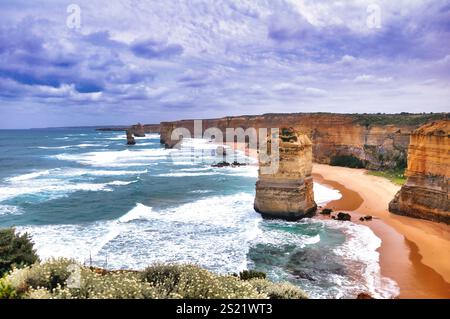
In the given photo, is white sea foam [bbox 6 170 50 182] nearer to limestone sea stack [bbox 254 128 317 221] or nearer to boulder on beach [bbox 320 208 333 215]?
limestone sea stack [bbox 254 128 317 221]

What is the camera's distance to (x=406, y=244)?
17734 mm

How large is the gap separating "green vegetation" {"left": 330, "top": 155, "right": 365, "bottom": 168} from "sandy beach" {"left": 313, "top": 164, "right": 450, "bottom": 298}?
14.1 metres

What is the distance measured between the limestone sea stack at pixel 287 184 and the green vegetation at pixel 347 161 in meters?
25.8

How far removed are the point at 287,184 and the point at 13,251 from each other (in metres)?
14.6

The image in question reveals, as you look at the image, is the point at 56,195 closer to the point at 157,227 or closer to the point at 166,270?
the point at 157,227

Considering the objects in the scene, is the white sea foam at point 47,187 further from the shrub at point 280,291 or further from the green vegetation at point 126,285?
the shrub at point 280,291

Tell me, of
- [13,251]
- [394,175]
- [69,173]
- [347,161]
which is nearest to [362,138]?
[347,161]

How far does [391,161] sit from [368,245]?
27.0 metres

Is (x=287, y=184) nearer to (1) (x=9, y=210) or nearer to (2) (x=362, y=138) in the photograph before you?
(1) (x=9, y=210)

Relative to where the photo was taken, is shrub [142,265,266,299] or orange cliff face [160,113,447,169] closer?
shrub [142,265,266,299]

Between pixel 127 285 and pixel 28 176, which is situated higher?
pixel 127 285

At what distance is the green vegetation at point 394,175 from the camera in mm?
34287

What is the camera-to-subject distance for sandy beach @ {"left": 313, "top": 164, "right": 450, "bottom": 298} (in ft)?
44.0

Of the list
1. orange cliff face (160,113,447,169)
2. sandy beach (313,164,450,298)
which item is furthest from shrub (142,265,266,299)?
orange cliff face (160,113,447,169)
